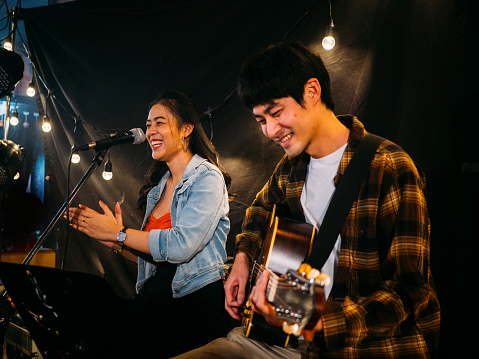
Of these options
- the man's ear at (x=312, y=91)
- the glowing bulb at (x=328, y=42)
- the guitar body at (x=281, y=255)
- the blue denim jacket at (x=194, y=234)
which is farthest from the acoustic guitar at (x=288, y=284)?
the glowing bulb at (x=328, y=42)

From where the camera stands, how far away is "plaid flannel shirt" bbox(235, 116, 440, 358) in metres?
1.40

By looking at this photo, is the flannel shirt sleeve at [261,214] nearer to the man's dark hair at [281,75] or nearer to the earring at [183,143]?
the man's dark hair at [281,75]

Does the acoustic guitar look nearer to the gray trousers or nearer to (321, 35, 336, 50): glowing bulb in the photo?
the gray trousers

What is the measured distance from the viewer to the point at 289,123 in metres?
1.93

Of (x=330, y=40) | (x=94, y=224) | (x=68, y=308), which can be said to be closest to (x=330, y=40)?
(x=330, y=40)

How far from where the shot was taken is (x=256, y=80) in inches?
77.6

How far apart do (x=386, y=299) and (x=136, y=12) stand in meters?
3.67

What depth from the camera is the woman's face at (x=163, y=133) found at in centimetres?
286

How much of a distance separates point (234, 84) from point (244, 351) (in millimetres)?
2333

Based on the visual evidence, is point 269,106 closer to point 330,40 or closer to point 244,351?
point 330,40

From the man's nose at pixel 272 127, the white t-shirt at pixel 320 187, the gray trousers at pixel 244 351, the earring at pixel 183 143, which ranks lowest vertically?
the gray trousers at pixel 244 351

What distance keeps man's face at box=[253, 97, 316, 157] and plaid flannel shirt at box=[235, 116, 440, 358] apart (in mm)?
238

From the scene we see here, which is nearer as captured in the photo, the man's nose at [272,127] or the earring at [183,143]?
the man's nose at [272,127]

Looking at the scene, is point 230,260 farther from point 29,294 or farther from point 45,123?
point 45,123
